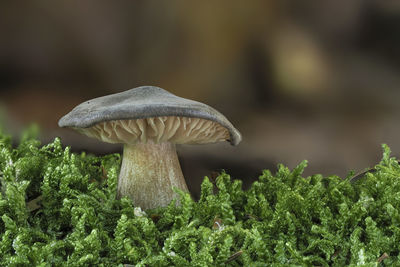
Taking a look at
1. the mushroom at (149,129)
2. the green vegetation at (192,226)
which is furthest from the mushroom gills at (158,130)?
the green vegetation at (192,226)

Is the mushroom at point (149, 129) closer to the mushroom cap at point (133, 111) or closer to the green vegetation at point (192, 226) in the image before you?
the mushroom cap at point (133, 111)

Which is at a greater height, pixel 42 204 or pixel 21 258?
pixel 42 204

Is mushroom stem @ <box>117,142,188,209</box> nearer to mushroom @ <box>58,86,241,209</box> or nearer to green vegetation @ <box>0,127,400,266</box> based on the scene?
mushroom @ <box>58,86,241,209</box>

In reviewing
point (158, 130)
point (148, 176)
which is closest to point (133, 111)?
point (158, 130)

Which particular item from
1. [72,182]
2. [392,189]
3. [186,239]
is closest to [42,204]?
[72,182]

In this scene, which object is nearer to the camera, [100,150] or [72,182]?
[72,182]

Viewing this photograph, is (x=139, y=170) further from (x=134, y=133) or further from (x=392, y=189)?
(x=392, y=189)

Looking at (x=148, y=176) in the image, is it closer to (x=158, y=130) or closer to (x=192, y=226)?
(x=158, y=130)
